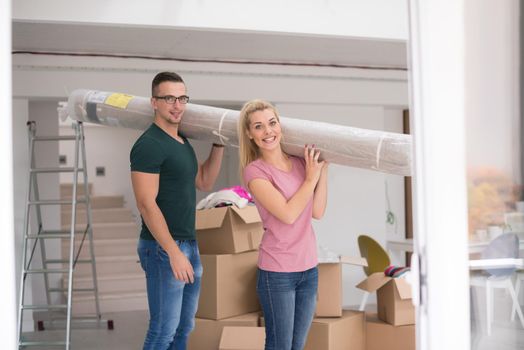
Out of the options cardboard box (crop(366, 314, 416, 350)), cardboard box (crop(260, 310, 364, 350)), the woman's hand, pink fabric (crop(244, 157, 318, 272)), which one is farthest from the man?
cardboard box (crop(366, 314, 416, 350))

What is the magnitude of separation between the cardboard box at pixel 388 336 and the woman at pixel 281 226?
1.43 metres

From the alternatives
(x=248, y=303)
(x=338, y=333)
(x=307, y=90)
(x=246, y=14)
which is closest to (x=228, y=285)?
(x=248, y=303)

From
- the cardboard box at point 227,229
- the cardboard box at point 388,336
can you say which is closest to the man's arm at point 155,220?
the cardboard box at point 227,229

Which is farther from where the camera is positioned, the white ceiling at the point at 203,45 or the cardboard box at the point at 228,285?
the white ceiling at the point at 203,45

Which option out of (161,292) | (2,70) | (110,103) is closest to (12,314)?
(2,70)

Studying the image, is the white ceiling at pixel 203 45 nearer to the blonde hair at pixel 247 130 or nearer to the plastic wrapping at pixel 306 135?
the plastic wrapping at pixel 306 135

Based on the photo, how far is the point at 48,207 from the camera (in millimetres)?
6777

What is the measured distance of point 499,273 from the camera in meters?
1.59

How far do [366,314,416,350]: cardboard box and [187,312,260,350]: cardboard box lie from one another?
0.67 meters

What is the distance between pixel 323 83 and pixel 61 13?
9.70ft

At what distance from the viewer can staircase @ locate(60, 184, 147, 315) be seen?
6.61 m

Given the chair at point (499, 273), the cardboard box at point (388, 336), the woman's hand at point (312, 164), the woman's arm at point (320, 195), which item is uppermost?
the woman's hand at point (312, 164)

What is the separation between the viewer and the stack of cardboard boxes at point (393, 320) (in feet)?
12.8

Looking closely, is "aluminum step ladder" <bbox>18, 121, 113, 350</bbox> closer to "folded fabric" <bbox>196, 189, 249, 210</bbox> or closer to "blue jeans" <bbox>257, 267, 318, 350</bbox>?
"folded fabric" <bbox>196, 189, 249, 210</bbox>
